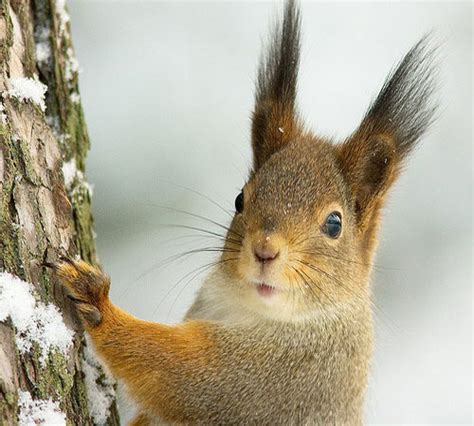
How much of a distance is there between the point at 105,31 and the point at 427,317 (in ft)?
8.57

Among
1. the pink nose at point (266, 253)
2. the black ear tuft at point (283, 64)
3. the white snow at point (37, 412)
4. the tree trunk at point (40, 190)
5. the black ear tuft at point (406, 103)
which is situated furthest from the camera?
the black ear tuft at point (283, 64)

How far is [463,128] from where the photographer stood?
5.54 metres

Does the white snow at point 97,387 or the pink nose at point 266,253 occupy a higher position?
the pink nose at point 266,253

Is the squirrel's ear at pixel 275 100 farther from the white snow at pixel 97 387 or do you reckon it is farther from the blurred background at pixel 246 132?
the blurred background at pixel 246 132

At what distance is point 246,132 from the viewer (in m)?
4.92

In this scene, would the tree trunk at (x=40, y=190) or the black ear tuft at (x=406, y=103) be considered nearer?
the tree trunk at (x=40, y=190)

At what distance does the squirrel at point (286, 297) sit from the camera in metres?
2.53

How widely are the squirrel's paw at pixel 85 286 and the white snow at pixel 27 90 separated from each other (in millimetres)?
449

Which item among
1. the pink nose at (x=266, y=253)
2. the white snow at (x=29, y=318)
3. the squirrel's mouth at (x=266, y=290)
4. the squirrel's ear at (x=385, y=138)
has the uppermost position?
the squirrel's ear at (x=385, y=138)

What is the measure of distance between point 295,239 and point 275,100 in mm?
637

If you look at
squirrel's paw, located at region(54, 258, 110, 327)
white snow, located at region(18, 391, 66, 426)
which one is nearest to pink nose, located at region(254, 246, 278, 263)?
squirrel's paw, located at region(54, 258, 110, 327)

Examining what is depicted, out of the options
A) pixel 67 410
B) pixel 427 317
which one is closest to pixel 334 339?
pixel 67 410

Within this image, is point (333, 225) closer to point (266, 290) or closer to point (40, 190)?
point (266, 290)

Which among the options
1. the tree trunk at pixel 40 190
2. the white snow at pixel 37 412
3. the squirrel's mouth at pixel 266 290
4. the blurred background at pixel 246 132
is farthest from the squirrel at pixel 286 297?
the blurred background at pixel 246 132
